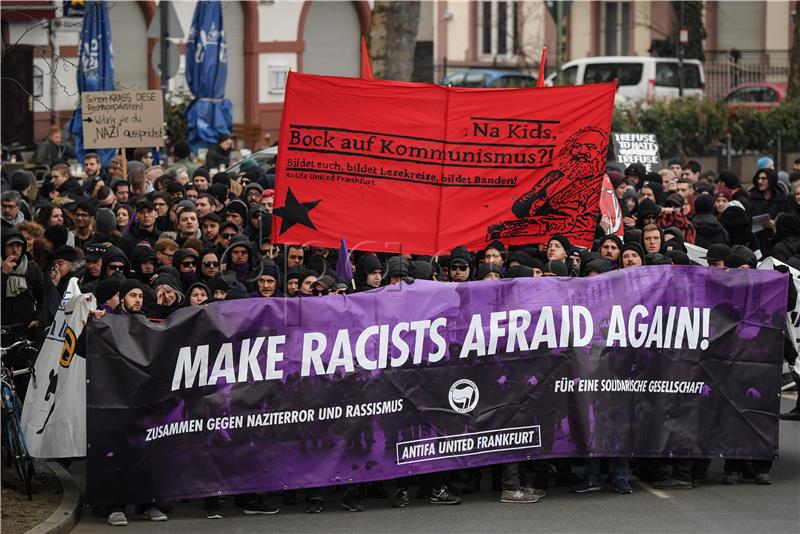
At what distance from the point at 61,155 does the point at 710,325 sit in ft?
49.9

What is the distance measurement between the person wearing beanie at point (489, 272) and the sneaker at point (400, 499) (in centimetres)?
179

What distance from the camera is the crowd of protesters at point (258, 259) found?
11336 millimetres

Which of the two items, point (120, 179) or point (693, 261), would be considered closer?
point (693, 261)

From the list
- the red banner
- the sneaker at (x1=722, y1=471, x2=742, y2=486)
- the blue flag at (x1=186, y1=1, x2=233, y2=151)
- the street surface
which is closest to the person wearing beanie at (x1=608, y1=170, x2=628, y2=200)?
the red banner

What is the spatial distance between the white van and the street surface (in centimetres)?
2725

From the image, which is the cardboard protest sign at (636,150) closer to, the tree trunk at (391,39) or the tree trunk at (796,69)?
the tree trunk at (391,39)

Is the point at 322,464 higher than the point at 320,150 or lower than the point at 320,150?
lower

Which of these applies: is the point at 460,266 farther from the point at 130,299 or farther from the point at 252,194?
the point at 252,194

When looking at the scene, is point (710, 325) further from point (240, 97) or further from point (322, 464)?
point (240, 97)

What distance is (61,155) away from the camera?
24.8 m

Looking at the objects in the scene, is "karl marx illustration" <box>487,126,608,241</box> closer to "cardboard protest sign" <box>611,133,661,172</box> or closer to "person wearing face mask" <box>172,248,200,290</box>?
"person wearing face mask" <box>172,248,200,290</box>

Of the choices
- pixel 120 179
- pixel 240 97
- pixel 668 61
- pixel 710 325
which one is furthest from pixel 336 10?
pixel 710 325

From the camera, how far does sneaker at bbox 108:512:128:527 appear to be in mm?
10469

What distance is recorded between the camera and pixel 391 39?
88.6 feet
